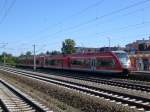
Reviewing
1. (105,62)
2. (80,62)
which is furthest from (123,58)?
(80,62)

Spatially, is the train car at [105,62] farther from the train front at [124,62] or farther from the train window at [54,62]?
the train window at [54,62]

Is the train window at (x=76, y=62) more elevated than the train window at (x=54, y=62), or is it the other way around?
the train window at (x=54, y=62)

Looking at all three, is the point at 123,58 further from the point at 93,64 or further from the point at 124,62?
the point at 93,64

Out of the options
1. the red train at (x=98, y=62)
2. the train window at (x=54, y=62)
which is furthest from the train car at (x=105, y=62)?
the train window at (x=54, y=62)

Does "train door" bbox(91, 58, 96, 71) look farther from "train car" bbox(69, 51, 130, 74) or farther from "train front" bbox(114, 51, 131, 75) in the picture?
"train front" bbox(114, 51, 131, 75)

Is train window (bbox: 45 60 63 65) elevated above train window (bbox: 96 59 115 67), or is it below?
above

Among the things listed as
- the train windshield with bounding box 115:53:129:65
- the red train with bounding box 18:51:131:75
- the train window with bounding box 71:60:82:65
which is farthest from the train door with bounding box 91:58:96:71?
the train windshield with bounding box 115:53:129:65

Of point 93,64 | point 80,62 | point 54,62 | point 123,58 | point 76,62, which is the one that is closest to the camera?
point 123,58

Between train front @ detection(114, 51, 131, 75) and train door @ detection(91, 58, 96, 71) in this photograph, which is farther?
train door @ detection(91, 58, 96, 71)

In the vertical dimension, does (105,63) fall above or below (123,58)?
below

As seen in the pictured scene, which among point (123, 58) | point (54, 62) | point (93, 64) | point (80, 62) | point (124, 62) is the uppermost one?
point (54, 62)

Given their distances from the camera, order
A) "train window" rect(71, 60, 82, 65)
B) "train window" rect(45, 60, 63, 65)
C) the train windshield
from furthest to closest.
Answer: "train window" rect(45, 60, 63, 65), "train window" rect(71, 60, 82, 65), the train windshield

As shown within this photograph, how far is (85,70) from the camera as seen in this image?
156 ft

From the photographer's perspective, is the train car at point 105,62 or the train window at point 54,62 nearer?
the train car at point 105,62
